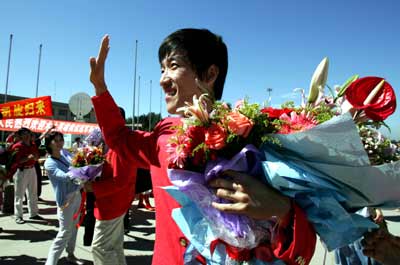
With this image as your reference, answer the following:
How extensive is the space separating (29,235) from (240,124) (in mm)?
6185

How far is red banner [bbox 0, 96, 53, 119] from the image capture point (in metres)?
11.0

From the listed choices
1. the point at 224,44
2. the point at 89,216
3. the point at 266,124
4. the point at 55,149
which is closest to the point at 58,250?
the point at 89,216

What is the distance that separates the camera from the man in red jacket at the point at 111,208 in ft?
10.9

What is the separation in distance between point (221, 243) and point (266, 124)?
1.52 feet

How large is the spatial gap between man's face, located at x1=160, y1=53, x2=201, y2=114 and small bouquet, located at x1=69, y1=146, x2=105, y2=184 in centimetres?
252

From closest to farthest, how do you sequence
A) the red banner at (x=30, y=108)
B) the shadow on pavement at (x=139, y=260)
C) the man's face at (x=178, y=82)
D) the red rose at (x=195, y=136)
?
1. the red rose at (x=195, y=136)
2. the man's face at (x=178, y=82)
3. the shadow on pavement at (x=139, y=260)
4. the red banner at (x=30, y=108)

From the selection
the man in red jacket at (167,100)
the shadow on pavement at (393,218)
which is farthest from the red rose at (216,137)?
the shadow on pavement at (393,218)

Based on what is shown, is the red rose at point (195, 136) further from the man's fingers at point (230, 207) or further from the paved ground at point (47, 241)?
the paved ground at point (47, 241)

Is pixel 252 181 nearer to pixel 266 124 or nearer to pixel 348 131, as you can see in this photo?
pixel 266 124

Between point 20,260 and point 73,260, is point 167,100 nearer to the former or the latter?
point 73,260

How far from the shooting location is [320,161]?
1070 mm

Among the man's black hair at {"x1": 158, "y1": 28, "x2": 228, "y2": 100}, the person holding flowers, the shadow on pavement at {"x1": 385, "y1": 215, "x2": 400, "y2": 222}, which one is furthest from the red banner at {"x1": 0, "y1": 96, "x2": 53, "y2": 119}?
the shadow on pavement at {"x1": 385, "y1": 215, "x2": 400, "y2": 222}

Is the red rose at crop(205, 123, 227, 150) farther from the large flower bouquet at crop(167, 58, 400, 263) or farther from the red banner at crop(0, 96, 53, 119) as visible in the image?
the red banner at crop(0, 96, 53, 119)

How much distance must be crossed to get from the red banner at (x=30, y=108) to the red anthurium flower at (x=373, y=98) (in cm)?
1080
